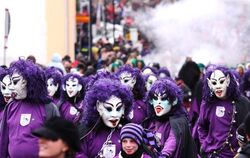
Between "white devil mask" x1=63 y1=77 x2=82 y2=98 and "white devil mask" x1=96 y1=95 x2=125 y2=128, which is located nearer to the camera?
"white devil mask" x1=96 y1=95 x2=125 y2=128

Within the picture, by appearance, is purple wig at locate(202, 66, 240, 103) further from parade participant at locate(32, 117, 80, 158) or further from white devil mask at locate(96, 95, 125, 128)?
parade participant at locate(32, 117, 80, 158)

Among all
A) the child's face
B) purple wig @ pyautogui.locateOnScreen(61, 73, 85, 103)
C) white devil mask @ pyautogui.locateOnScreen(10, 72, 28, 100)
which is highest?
white devil mask @ pyautogui.locateOnScreen(10, 72, 28, 100)

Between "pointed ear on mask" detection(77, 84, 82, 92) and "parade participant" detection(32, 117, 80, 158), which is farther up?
"parade participant" detection(32, 117, 80, 158)

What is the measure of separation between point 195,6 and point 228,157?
17.2 metres

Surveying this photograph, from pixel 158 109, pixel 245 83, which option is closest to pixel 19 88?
pixel 158 109

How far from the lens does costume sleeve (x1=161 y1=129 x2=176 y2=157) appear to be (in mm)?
10572

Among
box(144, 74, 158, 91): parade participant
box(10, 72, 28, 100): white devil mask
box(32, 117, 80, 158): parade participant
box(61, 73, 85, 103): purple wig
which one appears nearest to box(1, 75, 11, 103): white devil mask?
box(10, 72, 28, 100): white devil mask

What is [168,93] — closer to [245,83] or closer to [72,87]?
[72,87]

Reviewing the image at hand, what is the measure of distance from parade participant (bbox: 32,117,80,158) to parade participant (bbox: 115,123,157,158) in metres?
2.36

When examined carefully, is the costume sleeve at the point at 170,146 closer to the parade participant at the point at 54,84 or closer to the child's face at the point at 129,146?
the child's face at the point at 129,146

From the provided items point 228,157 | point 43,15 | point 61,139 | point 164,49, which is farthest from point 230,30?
point 61,139

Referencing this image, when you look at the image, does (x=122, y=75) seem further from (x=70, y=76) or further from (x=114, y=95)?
(x=114, y=95)

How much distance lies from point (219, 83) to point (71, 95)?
8.36ft

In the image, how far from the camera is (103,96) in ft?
33.3
